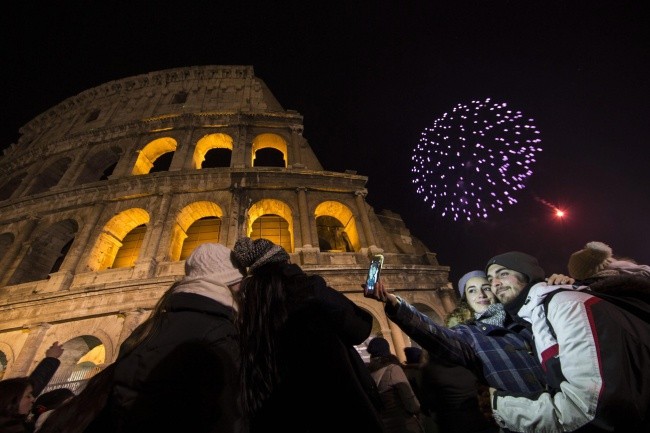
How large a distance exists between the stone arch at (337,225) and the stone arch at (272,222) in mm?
1306

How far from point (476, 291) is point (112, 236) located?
1230 cm

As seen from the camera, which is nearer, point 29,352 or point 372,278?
point 372,278

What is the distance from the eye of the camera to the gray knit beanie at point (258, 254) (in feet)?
5.62

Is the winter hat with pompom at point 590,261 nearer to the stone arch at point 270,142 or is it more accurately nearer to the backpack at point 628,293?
the backpack at point 628,293

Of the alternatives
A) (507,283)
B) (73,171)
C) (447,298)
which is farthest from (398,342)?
(73,171)

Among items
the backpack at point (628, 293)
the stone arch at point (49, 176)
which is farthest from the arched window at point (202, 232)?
the backpack at point (628, 293)

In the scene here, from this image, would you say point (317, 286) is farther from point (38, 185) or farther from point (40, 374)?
point (38, 185)

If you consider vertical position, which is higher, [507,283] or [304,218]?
[304,218]

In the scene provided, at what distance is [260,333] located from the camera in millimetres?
1498

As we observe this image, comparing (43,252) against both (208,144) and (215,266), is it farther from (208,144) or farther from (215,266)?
(215,266)

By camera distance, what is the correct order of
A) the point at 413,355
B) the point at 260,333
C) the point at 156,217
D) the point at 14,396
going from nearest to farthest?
the point at 260,333 → the point at 14,396 → the point at 413,355 → the point at 156,217

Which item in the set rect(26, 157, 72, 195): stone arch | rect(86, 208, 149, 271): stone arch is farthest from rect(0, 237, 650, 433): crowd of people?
rect(26, 157, 72, 195): stone arch

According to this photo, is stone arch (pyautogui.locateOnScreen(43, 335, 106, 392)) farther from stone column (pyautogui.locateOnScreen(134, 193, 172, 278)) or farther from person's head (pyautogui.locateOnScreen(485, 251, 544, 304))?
person's head (pyautogui.locateOnScreen(485, 251, 544, 304))

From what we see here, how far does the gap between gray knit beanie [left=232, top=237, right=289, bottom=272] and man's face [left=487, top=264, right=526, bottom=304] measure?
5.69ft
